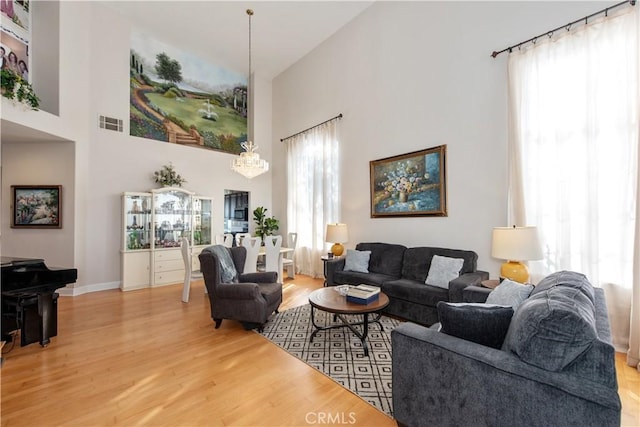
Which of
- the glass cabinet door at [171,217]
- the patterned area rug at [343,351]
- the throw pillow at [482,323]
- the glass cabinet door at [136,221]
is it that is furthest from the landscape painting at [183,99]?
the throw pillow at [482,323]

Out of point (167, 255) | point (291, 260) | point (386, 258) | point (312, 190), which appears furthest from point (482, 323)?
point (167, 255)

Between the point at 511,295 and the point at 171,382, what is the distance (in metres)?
2.69

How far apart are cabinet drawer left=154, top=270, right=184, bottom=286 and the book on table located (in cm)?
427

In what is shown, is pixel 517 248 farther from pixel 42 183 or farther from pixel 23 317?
pixel 42 183

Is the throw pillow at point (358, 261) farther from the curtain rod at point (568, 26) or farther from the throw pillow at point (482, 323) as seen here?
the curtain rod at point (568, 26)

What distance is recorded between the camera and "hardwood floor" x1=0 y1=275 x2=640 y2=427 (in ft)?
6.08

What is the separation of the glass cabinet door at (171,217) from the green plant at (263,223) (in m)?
1.63

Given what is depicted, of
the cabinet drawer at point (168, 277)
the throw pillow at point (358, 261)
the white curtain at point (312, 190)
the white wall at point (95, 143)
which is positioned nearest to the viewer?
the throw pillow at point (358, 261)

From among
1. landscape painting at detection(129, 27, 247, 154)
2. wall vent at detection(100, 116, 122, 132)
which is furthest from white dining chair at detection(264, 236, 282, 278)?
wall vent at detection(100, 116, 122, 132)

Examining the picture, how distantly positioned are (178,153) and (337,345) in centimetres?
543

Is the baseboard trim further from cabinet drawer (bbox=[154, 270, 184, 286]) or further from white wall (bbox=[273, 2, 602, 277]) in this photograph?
white wall (bbox=[273, 2, 602, 277])

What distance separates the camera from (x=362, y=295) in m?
2.80

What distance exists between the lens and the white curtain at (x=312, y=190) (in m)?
5.69

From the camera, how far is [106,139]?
17.1 ft
